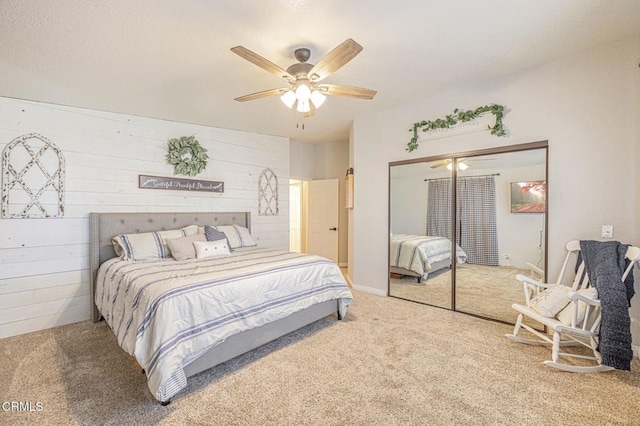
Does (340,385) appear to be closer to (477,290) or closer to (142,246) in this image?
(477,290)

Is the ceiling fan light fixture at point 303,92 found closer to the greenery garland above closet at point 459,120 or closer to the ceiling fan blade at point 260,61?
the ceiling fan blade at point 260,61

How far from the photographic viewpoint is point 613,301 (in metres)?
2.10

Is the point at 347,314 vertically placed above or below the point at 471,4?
below

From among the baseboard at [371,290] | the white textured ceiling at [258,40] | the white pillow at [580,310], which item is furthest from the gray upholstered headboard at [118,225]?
the white pillow at [580,310]

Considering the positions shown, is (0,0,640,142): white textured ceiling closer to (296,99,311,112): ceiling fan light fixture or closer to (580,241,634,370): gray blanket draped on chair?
(296,99,311,112): ceiling fan light fixture

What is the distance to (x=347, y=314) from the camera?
3414 mm

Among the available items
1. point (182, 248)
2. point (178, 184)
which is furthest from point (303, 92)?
point (178, 184)

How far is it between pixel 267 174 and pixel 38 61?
3.10m

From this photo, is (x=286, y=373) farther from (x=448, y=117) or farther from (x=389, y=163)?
(x=448, y=117)

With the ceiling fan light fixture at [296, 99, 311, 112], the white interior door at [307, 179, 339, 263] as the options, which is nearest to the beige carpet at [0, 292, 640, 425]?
the ceiling fan light fixture at [296, 99, 311, 112]

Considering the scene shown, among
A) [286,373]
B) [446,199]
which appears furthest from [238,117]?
[286,373]

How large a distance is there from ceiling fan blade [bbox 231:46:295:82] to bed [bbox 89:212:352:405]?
1629 mm

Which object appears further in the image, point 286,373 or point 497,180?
point 497,180

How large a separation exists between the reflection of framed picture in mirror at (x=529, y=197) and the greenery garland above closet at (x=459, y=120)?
0.58m
